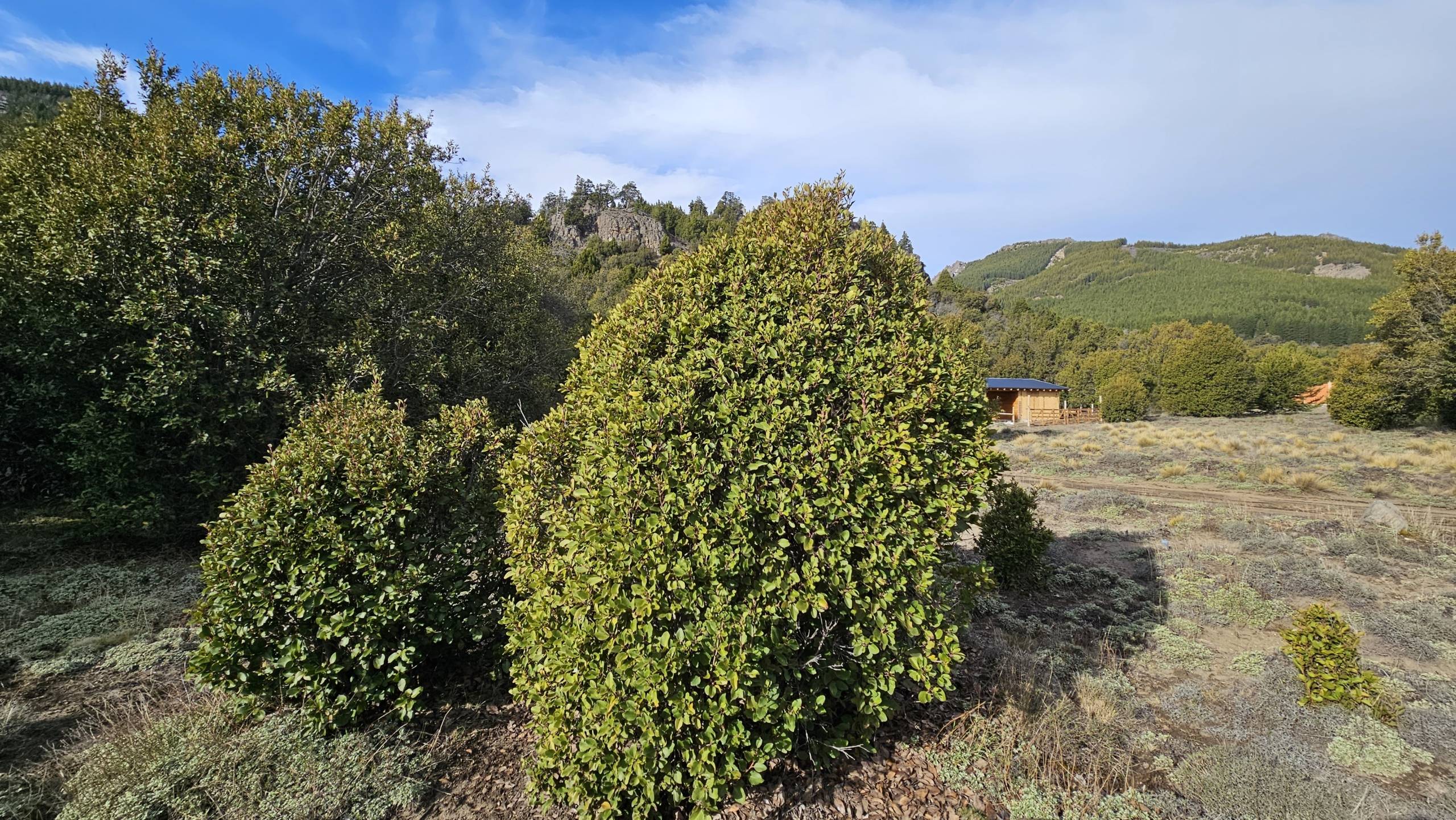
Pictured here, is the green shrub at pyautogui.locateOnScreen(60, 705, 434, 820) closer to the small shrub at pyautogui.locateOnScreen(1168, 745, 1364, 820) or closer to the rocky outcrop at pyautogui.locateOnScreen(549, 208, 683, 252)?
the small shrub at pyautogui.locateOnScreen(1168, 745, 1364, 820)

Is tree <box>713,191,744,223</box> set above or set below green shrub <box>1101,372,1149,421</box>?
above

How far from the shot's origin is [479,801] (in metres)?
2.93

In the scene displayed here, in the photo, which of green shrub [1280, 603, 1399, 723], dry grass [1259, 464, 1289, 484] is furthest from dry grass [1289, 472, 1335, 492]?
green shrub [1280, 603, 1399, 723]

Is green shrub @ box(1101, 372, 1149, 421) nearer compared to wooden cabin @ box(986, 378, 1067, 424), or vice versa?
green shrub @ box(1101, 372, 1149, 421)

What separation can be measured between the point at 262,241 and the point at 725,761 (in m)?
8.38

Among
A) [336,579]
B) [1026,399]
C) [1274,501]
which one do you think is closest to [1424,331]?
[1026,399]

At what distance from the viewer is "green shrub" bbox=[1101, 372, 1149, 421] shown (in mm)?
31469

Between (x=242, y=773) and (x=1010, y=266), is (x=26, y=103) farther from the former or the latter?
(x=1010, y=266)

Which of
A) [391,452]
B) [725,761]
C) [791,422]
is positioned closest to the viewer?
[725,761]

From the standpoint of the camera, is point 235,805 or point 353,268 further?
point 353,268

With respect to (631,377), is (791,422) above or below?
below

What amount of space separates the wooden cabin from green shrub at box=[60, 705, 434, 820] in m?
36.1

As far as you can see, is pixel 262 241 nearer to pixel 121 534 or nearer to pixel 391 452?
pixel 121 534

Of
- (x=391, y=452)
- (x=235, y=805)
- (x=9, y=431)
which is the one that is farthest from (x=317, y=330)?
(x=235, y=805)
